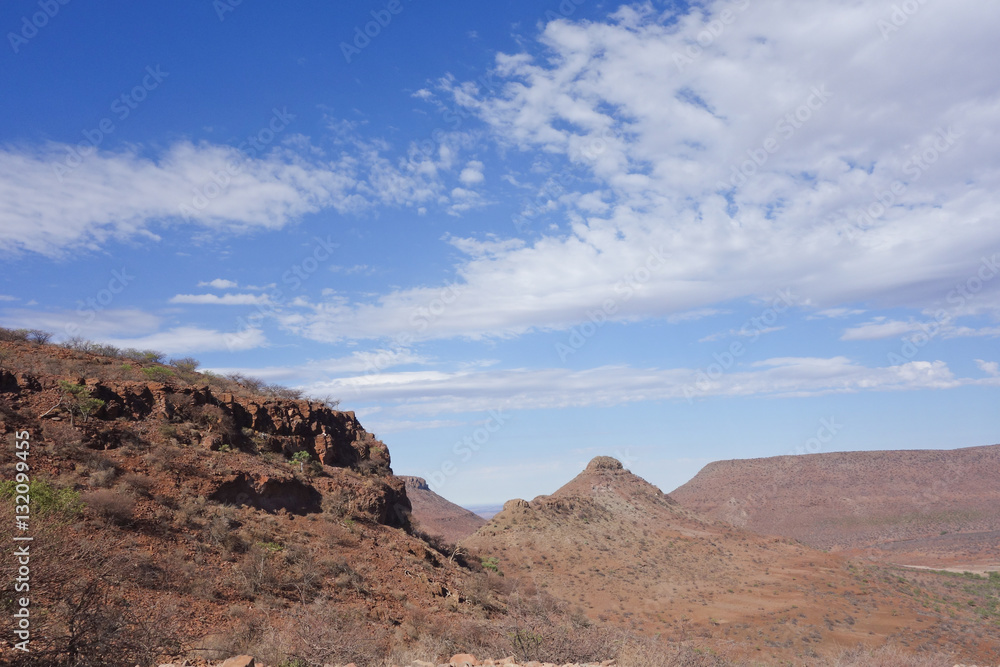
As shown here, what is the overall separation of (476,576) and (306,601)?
8.99 metres

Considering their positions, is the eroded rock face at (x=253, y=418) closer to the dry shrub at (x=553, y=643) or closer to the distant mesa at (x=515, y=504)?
the dry shrub at (x=553, y=643)

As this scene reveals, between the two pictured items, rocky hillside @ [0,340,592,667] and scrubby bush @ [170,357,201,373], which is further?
scrubby bush @ [170,357,201,373]

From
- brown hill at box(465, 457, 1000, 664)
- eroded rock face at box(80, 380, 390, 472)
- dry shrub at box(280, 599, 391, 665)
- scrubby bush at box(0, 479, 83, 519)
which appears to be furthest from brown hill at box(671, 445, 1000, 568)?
scrubby bush at box(0, 479, 83, 519)

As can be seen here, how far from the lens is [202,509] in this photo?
15.5 m

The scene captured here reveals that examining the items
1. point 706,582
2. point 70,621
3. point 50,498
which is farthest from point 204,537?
point 706,582

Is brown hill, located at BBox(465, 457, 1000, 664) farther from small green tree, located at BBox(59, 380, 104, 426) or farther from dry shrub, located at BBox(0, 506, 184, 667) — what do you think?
small green tree, located at BBox(59, 380, 104, 426)

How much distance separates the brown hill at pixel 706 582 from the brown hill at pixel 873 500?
26603 millimetres

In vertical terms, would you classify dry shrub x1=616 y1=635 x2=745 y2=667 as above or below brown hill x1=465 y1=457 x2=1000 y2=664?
above

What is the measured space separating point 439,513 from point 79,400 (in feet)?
249

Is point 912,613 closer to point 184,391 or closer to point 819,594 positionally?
point 819,594

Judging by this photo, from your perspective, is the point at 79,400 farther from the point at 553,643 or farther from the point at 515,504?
the point at 515,504

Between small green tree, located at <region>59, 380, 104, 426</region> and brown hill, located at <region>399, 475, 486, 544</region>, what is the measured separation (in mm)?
54645

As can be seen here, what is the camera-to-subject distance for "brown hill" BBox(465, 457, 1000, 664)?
93.0 ft

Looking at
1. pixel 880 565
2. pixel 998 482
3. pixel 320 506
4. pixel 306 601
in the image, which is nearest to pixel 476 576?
pixel 320 506
